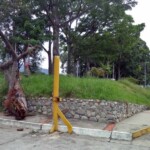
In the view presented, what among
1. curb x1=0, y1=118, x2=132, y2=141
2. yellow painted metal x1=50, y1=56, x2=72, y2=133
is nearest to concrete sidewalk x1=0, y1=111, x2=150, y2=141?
curb x1=0, y1=118, x2=132, y2=141

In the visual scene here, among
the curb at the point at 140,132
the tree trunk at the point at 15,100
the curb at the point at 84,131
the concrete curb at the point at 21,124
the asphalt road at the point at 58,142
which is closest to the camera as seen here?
the asphalt road at the point at 58,142

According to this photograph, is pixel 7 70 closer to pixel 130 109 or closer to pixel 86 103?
pixel 86 103

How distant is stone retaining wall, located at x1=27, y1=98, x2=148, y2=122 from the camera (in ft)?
34.6

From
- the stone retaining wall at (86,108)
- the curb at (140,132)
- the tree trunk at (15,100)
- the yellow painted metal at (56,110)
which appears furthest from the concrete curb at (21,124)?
the curb at (140,132)

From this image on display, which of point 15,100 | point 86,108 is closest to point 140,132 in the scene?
point 86,108

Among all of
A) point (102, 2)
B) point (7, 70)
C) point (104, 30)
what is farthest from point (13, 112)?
point (104, 30)

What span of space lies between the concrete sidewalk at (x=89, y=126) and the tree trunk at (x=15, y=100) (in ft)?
0.81

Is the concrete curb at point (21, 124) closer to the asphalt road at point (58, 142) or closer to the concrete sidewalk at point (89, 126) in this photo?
the concrete sidewalk at point (89, 126)

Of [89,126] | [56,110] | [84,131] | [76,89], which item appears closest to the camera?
[84,131]

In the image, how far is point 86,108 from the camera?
35.3ft

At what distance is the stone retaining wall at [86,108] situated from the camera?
10.6 meters

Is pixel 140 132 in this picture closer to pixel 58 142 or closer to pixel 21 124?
pixel 58 142

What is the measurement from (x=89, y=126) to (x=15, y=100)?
2843mm

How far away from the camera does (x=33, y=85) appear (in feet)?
41.5
